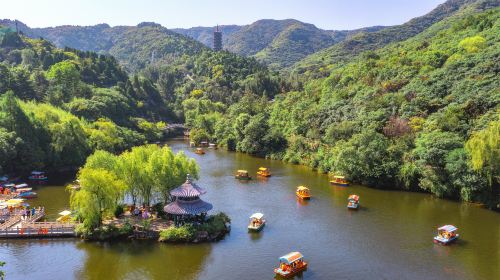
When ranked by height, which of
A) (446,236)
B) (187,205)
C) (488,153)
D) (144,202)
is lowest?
(446,236)

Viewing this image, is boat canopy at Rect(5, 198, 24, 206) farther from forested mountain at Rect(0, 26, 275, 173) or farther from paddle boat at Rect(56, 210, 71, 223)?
forested mountain at Rect(0, 26, 275, 173)

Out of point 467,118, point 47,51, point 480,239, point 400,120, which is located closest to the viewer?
point 480,239

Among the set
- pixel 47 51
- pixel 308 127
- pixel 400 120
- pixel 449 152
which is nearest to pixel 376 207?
pixel 449 152

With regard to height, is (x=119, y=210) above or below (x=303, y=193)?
above

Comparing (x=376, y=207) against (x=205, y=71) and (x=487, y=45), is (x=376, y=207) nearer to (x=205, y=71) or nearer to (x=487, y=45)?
(x=487, y=45)

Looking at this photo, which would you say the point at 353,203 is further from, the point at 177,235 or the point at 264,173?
the point at 177,235

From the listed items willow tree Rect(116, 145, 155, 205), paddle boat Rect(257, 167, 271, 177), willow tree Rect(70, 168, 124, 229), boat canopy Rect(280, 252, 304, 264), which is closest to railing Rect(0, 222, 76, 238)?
willow tree Rect(70, 168, 124, 229)

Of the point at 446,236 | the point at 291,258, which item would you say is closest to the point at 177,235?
the point at 291,258
